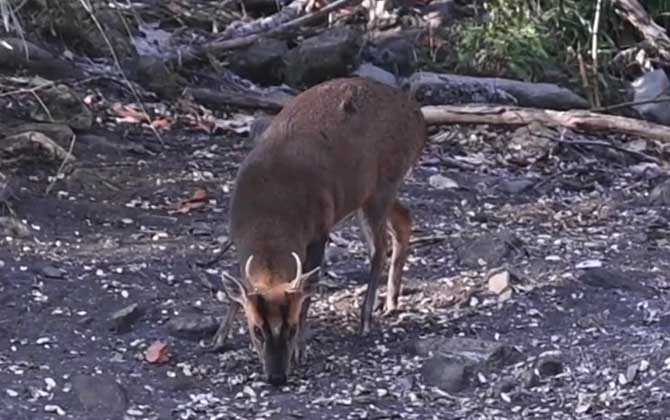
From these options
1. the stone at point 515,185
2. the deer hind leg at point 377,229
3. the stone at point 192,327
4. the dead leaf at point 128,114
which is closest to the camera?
the stone at point 192,327

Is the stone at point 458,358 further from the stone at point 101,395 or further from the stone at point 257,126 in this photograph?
the stone at point 257,126

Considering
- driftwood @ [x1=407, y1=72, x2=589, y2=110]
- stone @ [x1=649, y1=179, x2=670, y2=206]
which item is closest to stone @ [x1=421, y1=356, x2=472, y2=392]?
stone @ [x1=649, y1=179, x2=670, y2=206]

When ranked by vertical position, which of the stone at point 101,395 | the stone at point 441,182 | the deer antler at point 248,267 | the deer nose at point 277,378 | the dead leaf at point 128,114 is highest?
the deer antler at point 248,267

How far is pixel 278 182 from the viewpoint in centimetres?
709

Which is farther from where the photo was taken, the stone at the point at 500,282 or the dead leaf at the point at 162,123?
the dead leaf at the point at 162,123

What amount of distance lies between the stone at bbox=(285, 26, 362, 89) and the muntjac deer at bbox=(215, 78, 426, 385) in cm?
378

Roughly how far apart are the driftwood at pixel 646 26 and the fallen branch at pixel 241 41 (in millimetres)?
2101

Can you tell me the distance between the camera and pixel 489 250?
8.32 meters

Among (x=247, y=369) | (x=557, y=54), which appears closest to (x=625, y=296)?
(x=247, y=369)

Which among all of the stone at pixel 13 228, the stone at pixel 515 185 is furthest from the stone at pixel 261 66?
the stone at pixel 13 228

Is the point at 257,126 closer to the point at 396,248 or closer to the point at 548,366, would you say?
the point at 396,248

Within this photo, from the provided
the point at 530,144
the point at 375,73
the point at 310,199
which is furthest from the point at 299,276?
the point at 375,73

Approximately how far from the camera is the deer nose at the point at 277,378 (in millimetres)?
6570

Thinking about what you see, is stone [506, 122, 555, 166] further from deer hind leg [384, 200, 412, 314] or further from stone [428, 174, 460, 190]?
deer hind leg [384, 200, 412, 314]
